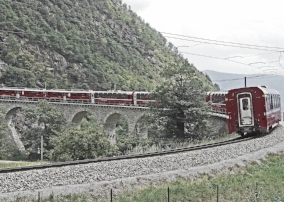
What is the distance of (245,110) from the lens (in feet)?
62.7

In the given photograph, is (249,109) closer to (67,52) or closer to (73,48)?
(67,52)

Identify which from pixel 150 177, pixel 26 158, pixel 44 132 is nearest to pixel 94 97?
pixel 44 132

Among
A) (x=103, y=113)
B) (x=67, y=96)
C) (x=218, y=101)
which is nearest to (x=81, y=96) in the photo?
(x=67, y=96)

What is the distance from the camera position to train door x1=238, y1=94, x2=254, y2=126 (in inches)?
747

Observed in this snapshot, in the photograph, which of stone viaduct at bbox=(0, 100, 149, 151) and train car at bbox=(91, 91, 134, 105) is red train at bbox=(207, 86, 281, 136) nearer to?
stone viaduct at bbox=(0, 100, 149, 151)

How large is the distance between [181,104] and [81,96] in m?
24.0

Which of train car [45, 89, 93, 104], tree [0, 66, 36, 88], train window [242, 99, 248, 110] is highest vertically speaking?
tree [0, 66, 36, 88]

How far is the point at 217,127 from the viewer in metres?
28.7

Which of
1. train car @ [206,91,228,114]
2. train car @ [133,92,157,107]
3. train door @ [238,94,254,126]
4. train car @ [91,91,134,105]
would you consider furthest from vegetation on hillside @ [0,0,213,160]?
train door @ [238,94,254,126]

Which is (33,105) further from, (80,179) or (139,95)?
(80,179)

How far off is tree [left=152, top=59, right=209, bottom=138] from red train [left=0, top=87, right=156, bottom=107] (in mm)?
13129

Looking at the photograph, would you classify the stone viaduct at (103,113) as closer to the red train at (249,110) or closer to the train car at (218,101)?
the train car at (218,101)

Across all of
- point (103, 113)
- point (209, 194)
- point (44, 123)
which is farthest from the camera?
point (44, 123)

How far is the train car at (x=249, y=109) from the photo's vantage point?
1875 cm
